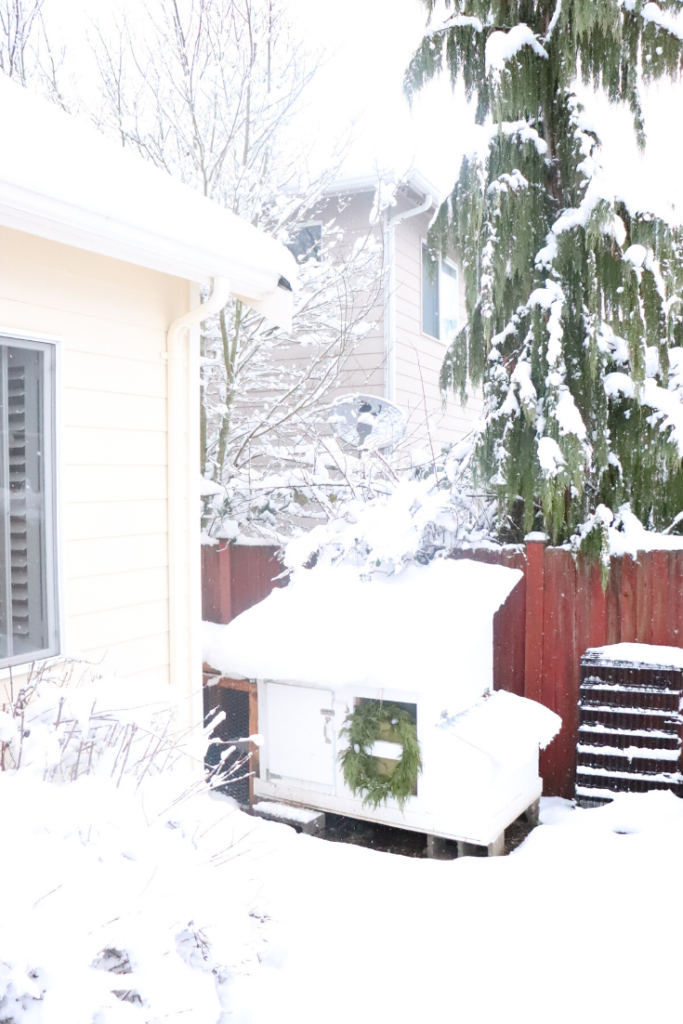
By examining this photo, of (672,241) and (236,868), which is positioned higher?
(672,241)

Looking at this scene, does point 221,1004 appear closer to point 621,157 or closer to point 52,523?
point 52,523

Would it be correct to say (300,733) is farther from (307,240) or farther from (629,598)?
(307,240)

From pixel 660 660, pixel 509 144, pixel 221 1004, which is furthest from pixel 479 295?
pixel 221 1004

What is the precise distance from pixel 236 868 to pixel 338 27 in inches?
271

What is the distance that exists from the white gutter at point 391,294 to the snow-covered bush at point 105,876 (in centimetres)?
592

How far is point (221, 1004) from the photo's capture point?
2.11 m

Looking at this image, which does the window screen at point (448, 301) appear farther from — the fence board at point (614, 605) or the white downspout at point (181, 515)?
the white downspout at point (181, 515)

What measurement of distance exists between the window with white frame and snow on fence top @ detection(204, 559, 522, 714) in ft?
15.3

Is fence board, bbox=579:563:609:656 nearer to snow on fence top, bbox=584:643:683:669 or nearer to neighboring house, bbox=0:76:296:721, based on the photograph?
snow on fence top, bbox=584:643:683:669

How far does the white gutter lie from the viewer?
7.75m

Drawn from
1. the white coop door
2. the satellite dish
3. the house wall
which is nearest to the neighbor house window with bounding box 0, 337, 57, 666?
the white coop door

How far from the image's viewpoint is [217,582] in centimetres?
624

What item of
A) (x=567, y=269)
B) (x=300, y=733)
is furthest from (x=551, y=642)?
(x=567, y=269)

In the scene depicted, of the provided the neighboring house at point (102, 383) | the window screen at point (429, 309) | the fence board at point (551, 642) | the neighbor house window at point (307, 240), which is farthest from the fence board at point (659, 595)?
the neighbor house window at point (307, 240)
